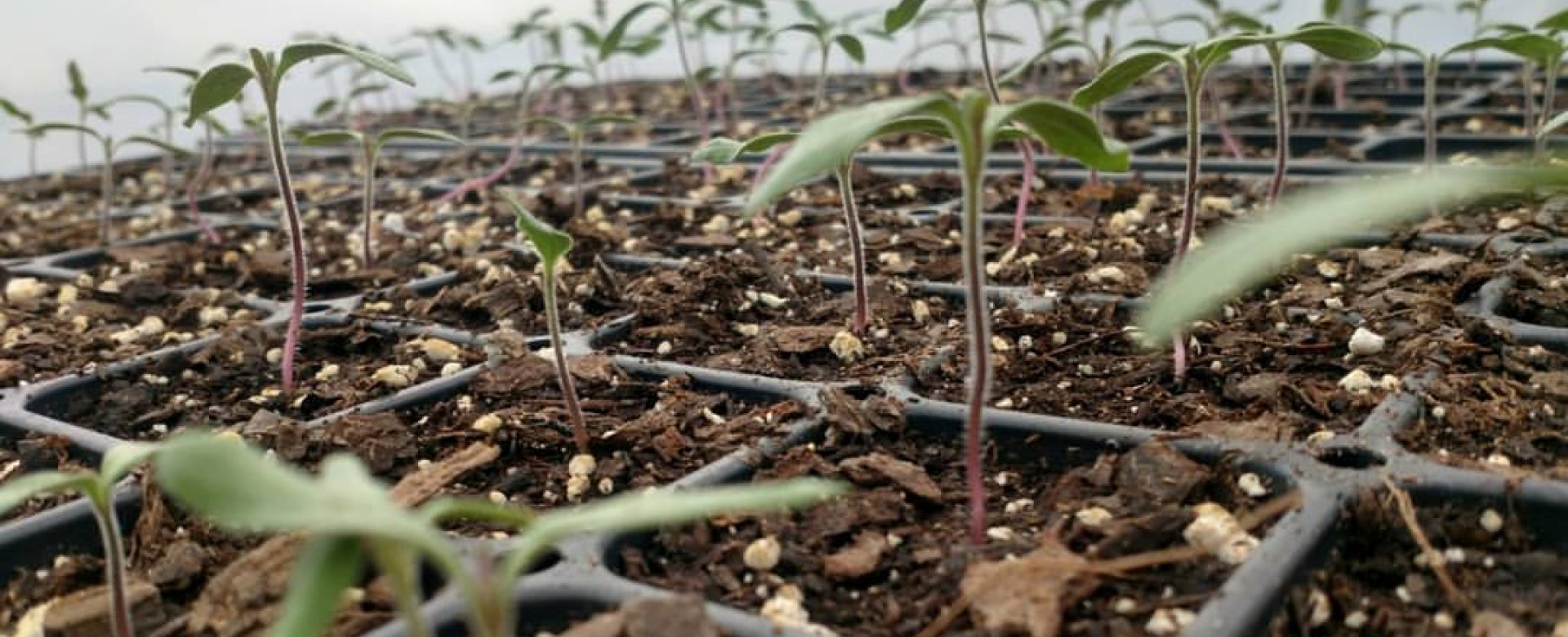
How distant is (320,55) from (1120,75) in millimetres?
664

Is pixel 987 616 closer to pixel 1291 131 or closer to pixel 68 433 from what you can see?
pixel 68 433

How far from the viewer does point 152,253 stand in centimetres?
194

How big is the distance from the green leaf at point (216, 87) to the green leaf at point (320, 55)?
0.03m

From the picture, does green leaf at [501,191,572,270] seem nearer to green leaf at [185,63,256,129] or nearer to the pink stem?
green leaf at [185,63,256,129]

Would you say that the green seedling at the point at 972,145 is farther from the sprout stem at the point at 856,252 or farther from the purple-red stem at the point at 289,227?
the purple-red stem at the point at 289,227

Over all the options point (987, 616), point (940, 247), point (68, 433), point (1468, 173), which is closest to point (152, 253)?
point (68, 433)

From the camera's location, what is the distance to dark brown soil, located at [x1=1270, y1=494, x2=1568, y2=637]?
2.25ft

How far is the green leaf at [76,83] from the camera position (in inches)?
92.5

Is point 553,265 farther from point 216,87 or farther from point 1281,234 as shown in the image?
point 1281,234

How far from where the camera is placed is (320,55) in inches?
43.0

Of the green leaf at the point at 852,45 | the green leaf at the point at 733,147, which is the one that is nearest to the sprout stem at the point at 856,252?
the green leaf at the point at 733,147

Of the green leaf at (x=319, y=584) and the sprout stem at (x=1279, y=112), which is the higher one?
the sprout stem at (x=1279, y=112)

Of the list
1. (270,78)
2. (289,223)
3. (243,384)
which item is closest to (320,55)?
(270,78)

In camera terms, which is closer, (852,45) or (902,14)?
(902,14)
